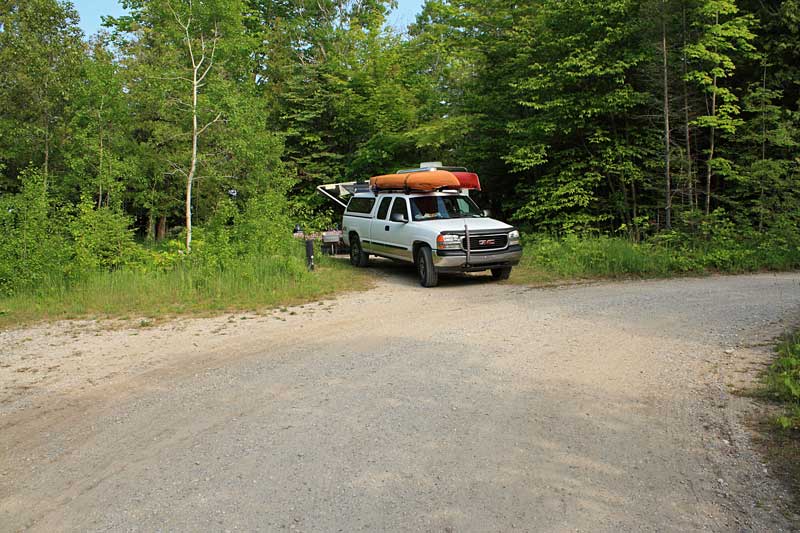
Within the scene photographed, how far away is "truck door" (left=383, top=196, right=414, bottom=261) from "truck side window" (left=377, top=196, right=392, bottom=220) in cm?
25

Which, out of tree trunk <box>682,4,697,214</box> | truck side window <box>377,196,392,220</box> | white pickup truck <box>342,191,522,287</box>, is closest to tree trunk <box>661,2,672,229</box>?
tree trunk <box>682,4,697,214</box>

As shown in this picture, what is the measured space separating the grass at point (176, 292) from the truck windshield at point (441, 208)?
2090mm

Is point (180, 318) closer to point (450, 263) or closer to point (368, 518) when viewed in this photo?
point (450, 263)

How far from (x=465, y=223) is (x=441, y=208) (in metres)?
1.18

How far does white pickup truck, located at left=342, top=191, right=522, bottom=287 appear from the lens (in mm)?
12898

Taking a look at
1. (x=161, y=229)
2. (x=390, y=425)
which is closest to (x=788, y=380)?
(x=390, y=425)

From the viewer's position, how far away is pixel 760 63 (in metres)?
17.3

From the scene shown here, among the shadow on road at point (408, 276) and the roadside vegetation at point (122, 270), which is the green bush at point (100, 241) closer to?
the roadside vegetation at point (122, 270)

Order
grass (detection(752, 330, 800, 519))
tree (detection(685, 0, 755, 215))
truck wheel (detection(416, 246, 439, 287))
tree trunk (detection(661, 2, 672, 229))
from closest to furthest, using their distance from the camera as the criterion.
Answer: grass (detection(752, 330, 800, 519)) → truck wheel (detection(416, 246, 439, 287)) → tree (detection(685, 0, 755, 215)) → tree trunk (detection(661, 2, 672, 229))

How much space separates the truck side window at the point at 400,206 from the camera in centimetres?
1445

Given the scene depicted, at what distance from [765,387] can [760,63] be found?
14.8 meters

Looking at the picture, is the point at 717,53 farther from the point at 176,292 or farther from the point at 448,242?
the point at 176,292

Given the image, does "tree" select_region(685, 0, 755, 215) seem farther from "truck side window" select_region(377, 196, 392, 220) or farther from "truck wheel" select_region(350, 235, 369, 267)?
"truck wheel" select_region(350, 235, 369, 267)

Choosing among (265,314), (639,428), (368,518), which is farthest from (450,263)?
(368,518)
